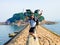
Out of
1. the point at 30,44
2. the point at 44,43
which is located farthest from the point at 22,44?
the point at 30,44

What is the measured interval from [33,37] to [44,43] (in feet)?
18.9

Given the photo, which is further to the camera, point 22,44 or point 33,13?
point 22,44

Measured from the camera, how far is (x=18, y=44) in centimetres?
1741

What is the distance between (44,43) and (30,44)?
220 inches

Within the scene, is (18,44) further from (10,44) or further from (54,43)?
(54,43)

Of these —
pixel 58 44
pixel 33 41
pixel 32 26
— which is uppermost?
pixel 32 26

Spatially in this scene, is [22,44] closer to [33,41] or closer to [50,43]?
[50,43]

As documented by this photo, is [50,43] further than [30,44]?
Yes

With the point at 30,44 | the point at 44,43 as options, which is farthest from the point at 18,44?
the point at 30,44

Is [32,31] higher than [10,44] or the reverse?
higher

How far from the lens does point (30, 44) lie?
39.6 feet

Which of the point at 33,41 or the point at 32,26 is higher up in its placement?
the point at 32,26

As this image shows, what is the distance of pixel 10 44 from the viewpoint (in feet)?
58.7

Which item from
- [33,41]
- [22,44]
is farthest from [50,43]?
[33,41]
